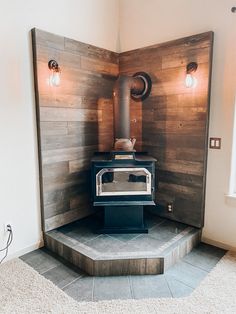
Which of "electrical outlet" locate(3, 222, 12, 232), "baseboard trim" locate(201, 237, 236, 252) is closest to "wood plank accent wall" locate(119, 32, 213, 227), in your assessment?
"baseboard trim" locate(201, 237, 236, 252)

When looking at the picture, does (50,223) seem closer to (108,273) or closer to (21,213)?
(21,213)

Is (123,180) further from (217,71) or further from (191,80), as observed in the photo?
(217,71)

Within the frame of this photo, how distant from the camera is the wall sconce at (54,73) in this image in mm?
2527

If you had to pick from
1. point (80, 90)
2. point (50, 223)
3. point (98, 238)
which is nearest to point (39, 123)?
point (80, 90)

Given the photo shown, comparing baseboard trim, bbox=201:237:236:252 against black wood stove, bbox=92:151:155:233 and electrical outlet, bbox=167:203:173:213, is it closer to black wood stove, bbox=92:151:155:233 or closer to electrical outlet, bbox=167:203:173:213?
electrical outlet, bbox=167:203:173:213

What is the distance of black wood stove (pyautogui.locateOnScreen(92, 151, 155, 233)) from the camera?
2.61 metres

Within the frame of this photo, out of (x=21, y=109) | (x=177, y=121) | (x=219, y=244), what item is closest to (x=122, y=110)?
(x=177, y=121)

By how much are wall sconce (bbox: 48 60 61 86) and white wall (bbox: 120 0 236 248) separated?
4.08 ft

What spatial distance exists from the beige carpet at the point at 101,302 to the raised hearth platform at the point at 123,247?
341 mm

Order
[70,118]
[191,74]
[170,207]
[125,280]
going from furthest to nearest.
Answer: [170,207] < [70,118] < [191,74] < [125,280]

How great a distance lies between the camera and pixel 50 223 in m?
2.72

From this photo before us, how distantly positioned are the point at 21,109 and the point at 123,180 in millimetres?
Answer: 1287

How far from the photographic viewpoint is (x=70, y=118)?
2.79 m

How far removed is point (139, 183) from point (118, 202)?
32cm
